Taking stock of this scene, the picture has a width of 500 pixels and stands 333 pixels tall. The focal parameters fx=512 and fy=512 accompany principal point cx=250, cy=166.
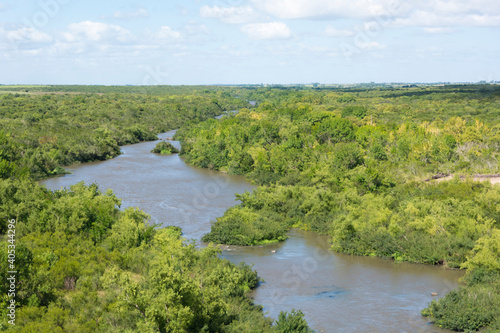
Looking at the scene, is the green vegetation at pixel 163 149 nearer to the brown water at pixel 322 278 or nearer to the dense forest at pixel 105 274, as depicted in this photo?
the brown water at pixel 322 278

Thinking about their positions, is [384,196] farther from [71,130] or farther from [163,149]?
[71,130]

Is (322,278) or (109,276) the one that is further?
(322,278)

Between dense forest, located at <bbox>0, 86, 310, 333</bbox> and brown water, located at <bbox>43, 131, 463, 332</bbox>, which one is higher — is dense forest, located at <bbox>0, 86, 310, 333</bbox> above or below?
above

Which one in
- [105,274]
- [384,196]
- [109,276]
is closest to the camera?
[109,276]

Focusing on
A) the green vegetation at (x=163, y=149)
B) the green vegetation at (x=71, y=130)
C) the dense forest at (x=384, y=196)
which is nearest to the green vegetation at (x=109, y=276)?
the dense forest at (x=384, y=196)

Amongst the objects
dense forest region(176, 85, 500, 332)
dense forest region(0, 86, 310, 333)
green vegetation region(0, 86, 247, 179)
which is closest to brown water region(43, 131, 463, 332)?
dense forest region(176, 85, 500, 332)

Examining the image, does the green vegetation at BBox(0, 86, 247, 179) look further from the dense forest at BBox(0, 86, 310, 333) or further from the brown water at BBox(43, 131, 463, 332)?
the brown water at BBox(43, 131, 463, 332)

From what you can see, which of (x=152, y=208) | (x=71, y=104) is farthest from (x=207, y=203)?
(x=71, y=104)

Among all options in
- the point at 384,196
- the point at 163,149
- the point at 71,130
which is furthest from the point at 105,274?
the point at 71,130
